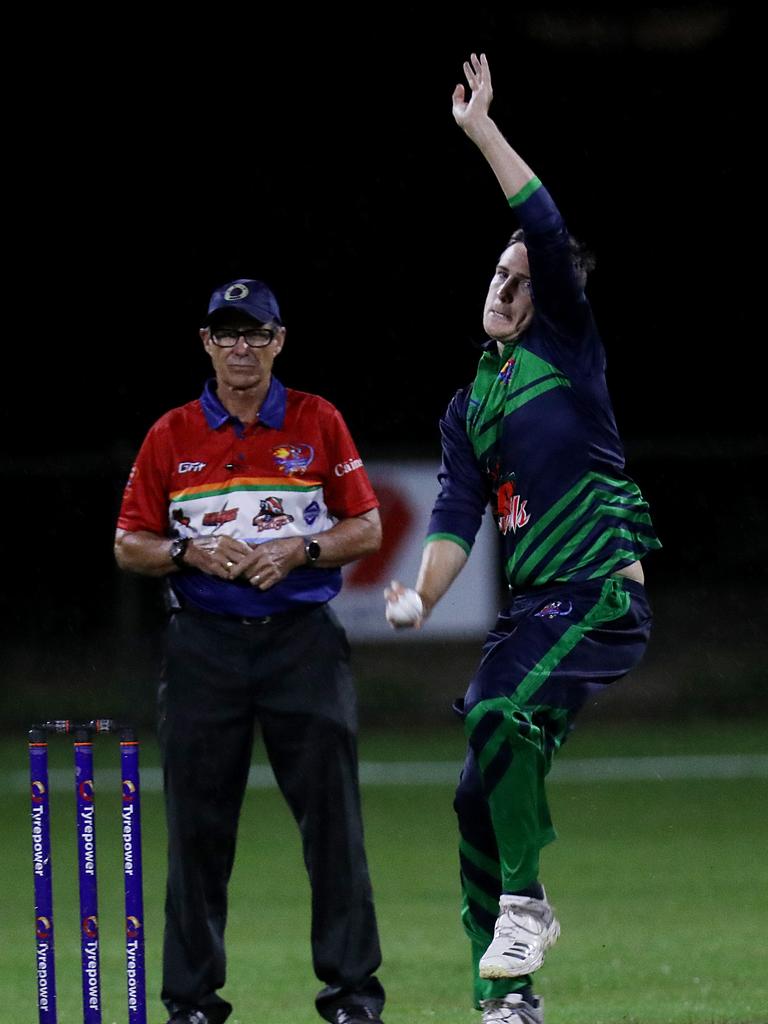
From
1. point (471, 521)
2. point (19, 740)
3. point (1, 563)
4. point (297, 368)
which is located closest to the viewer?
point (471, 521)

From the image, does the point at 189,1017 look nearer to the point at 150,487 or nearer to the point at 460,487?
the point at 150,487

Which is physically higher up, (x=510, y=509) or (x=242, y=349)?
(x=242, y=349)

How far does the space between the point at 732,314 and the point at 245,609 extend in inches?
608

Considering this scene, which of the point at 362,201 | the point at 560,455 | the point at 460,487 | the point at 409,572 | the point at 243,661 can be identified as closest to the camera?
the point at 560,455

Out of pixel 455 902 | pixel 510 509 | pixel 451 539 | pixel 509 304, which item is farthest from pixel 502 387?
pixel 455 902

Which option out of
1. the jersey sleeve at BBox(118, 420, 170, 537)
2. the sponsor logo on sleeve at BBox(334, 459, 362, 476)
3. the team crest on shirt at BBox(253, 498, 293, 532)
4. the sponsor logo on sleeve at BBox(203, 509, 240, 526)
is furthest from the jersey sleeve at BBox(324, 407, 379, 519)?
the jersey sleeve at BBox(118, 420, 170, 537)

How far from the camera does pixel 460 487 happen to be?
5527mm

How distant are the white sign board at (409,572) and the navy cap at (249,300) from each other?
8.25 m

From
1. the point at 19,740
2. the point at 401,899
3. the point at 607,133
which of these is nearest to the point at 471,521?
the point at 401,899

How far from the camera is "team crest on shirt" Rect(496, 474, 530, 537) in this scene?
17.4 feet

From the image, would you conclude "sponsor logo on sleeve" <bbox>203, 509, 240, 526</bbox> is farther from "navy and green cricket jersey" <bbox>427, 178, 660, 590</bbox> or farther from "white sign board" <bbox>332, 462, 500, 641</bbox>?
"white sign board" <bbox>332, 462, 500, 641</bbox>

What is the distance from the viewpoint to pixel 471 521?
18.0 ft

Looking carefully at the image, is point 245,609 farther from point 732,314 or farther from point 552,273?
point 732,314

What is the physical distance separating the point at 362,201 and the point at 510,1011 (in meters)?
16.2
